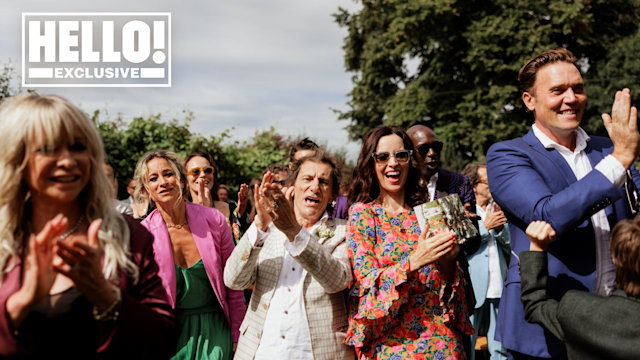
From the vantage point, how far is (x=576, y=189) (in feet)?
7.84

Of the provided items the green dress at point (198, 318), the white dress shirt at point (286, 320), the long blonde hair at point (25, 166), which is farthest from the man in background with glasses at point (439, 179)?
the long blonde hair at point (25, 166)

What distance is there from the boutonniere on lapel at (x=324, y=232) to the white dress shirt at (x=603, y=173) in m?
1.48

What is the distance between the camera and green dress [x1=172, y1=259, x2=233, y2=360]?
404 centimetres

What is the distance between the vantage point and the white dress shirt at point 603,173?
7.81 ft

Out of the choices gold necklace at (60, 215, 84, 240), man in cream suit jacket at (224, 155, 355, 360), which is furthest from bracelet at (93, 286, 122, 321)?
man in cream suit jacket at (224, 155, 355, 360)

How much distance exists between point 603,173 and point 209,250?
108 inches

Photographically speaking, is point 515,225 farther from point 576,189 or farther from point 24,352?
point 24,352

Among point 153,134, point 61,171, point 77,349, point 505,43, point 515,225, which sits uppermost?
point 505,43

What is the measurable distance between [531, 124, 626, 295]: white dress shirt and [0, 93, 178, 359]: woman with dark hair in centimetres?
190

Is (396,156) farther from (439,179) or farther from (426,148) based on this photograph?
(426,148)

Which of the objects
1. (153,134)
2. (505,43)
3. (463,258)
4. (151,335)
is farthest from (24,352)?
(505,43)

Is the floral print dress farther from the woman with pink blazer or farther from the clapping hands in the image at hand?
the woman with pink blazer

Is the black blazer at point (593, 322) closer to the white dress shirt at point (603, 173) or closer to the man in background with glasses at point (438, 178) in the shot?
the white dress shirt at point (603, 173)

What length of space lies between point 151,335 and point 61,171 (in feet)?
2.25
